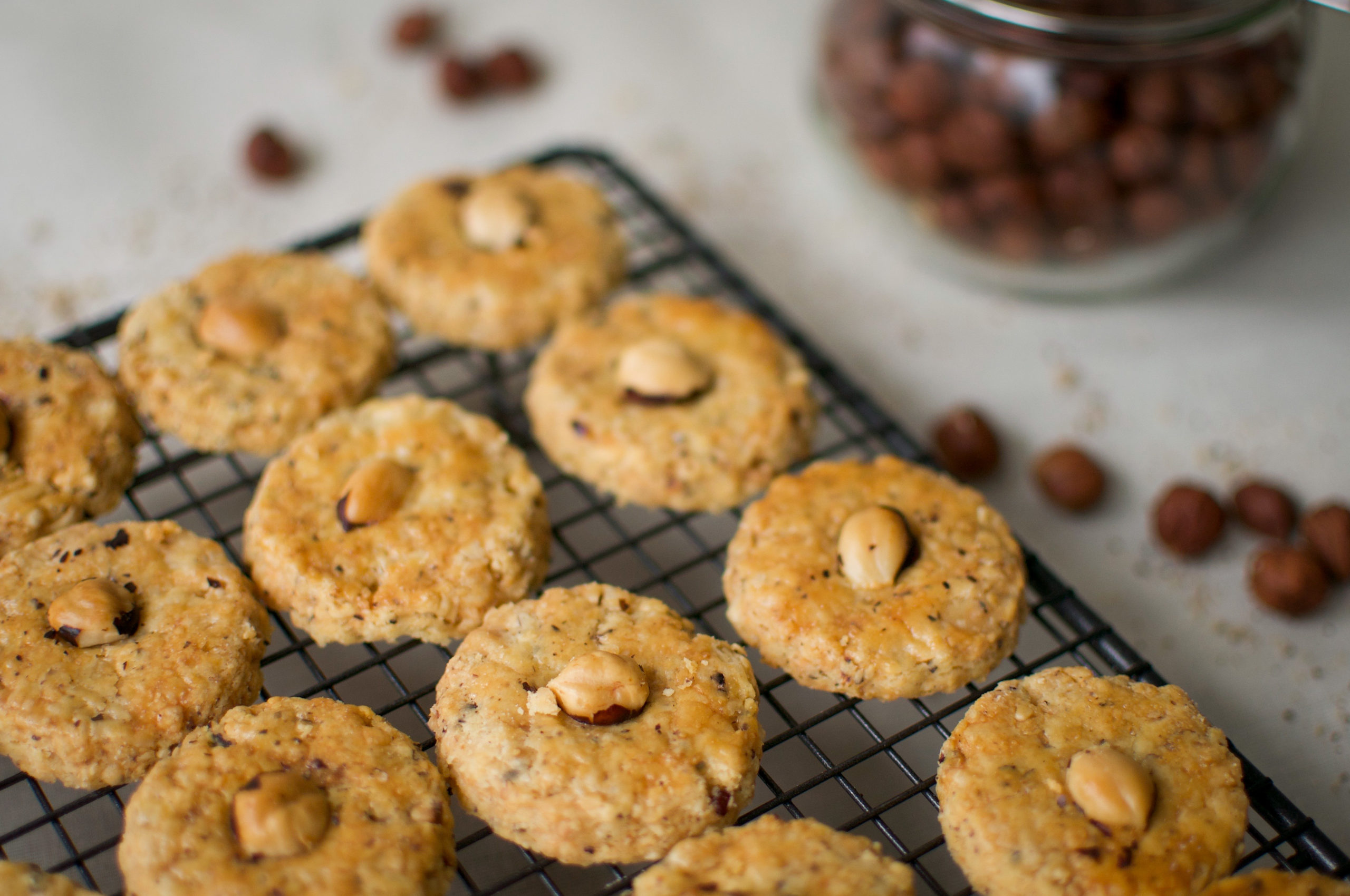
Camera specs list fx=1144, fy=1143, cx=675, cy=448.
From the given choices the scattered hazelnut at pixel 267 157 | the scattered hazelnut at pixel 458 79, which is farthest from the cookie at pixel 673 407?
the scattered hazelnut at pixel 458 79

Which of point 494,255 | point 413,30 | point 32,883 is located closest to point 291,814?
point 32,883

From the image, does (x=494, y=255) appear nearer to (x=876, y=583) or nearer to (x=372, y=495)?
(x=372, y=495)

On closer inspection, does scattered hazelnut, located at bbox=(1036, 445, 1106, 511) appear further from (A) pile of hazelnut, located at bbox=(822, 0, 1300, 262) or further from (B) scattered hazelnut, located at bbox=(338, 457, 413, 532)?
(B) scattered hazelnut, located at bbox=(338, 457, 413, 532)

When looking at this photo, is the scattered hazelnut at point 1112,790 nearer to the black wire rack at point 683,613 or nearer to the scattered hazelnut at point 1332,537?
the black wire rack at point 683,613

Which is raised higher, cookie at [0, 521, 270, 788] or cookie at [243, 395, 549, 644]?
cookie at [243, 395, 549, 644]

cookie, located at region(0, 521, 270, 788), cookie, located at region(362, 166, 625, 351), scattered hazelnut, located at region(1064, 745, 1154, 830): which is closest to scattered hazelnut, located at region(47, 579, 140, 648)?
cookie, located at region(0, 521, 270, 788)

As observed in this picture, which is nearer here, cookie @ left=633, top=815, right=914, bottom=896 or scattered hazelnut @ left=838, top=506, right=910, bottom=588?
cookie @ left=633, top=815, right=914, bottom=896

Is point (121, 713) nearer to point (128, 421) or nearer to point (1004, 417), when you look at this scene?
point (128, 421)

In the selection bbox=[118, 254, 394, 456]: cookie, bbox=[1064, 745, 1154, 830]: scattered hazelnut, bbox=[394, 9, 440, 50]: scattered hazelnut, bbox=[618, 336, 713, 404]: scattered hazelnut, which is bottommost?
bbox=[1064, 745, 1154, 830]: scattered hazelnut
